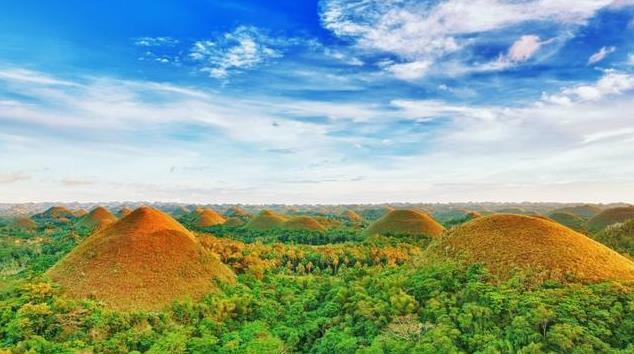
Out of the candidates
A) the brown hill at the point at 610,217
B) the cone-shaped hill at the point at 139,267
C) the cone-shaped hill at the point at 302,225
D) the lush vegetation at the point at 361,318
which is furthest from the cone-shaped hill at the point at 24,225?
the brown hill at the point at 610,217

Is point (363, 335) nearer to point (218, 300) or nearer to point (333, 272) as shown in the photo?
point (218, 300)

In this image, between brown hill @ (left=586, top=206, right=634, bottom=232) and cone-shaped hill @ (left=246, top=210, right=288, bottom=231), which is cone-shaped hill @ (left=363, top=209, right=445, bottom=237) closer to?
cone-shaped hill @ (left=246, top=210, right=288, bottom=231)

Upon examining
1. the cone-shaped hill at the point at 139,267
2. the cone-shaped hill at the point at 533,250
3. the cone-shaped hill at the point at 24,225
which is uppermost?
the cone-shaped hill at the point at 533,250

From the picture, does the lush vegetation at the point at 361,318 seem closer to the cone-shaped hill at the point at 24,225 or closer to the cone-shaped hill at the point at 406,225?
the cone-shaped hill at the point at 406,225

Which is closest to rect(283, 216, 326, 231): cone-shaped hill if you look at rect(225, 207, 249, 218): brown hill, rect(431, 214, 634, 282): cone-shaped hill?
rect(431, 214, 634, 282): cone-shaped hill

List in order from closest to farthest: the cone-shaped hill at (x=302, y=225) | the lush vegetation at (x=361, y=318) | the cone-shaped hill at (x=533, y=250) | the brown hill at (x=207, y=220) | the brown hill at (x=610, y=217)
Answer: the lush vegetation at (x=361, y=318) < the cone-shaped hill at (x=533, y=250) < the brown hill at (x=610, y=217) < the cone-shaped hill at (x=302, y=225) < the brown hill at (x=207, y=220)

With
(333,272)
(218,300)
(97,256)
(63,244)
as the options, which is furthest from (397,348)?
(63,244)

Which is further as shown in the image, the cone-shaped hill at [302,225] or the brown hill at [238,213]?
the brown hill at [238,213]
